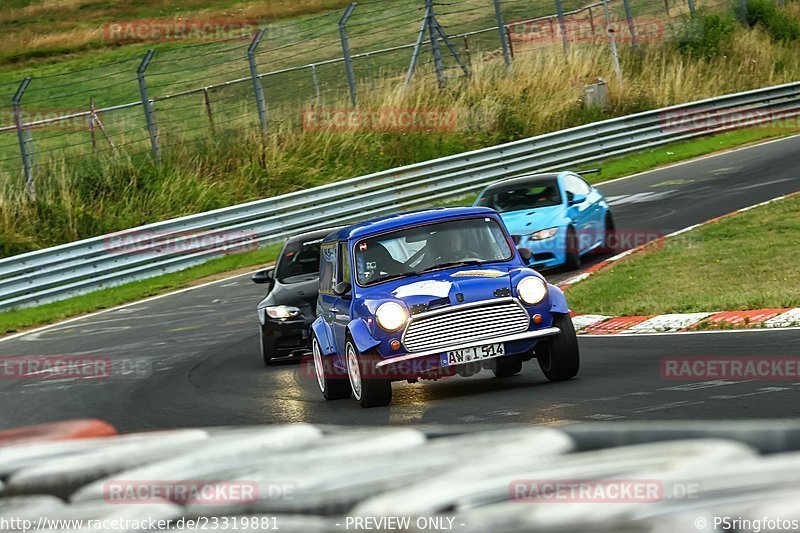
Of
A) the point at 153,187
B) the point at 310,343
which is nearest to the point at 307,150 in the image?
the point at 153,187

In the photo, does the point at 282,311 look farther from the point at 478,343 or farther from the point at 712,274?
the point at 712,274

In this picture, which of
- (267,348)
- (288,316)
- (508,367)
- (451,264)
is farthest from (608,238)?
(451,264)

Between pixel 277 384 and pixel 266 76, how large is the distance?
91.4ft

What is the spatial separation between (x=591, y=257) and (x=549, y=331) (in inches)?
371

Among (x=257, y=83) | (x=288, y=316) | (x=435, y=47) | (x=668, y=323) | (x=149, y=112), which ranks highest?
(x=257, y=83)

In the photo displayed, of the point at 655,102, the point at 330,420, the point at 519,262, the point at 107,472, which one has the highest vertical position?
the point at 107,472

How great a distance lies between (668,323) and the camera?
12539 millimetres

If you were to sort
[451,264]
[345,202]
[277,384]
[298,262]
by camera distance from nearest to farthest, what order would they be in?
1. [451,264]
2. [277,384]
3. [298,262]
4. [345,202]

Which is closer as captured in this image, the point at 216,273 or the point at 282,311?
the point at 282,311

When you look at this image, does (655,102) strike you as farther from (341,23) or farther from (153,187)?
(153,187)

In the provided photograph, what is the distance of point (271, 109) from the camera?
3042 centimetres

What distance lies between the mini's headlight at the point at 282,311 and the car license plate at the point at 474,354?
446 cm

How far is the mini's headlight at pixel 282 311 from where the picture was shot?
45.1ft

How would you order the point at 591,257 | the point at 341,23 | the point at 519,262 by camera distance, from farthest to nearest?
the point at 341,23 < the point at 591,257 < the point at 519,262
